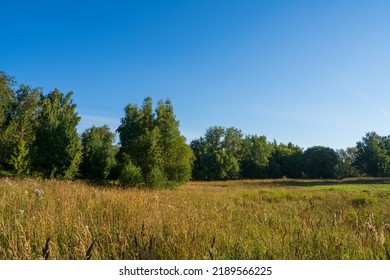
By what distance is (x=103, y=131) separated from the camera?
7075 cm

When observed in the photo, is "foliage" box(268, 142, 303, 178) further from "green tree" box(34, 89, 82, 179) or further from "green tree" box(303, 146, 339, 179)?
"green tree" box(34, 89, 82, 179)

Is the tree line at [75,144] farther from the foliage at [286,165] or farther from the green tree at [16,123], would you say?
the foliage at [286,165]

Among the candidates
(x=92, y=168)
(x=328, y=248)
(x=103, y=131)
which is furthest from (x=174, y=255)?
(x=103, y=131)

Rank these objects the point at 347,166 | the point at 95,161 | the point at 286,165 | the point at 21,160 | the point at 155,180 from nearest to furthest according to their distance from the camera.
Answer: the point at 155,180, the point at 21,160, the point at 95,161, the point at 286,165, the point at 347,166

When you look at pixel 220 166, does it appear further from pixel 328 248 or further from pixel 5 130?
pixel 328 248

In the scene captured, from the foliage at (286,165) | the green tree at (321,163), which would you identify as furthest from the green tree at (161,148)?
the green tree at (321,163)

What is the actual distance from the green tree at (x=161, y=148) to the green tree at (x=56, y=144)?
325 inches

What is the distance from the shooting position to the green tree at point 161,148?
113 feet

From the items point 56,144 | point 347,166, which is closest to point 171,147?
point 56,144

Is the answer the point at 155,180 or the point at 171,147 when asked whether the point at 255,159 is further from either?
the point at 155,180

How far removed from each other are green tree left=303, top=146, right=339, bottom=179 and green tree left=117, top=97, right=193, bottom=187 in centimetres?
6655

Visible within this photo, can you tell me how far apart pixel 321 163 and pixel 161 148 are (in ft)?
235

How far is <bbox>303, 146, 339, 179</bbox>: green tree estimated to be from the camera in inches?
3381

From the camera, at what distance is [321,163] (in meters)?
87.4
